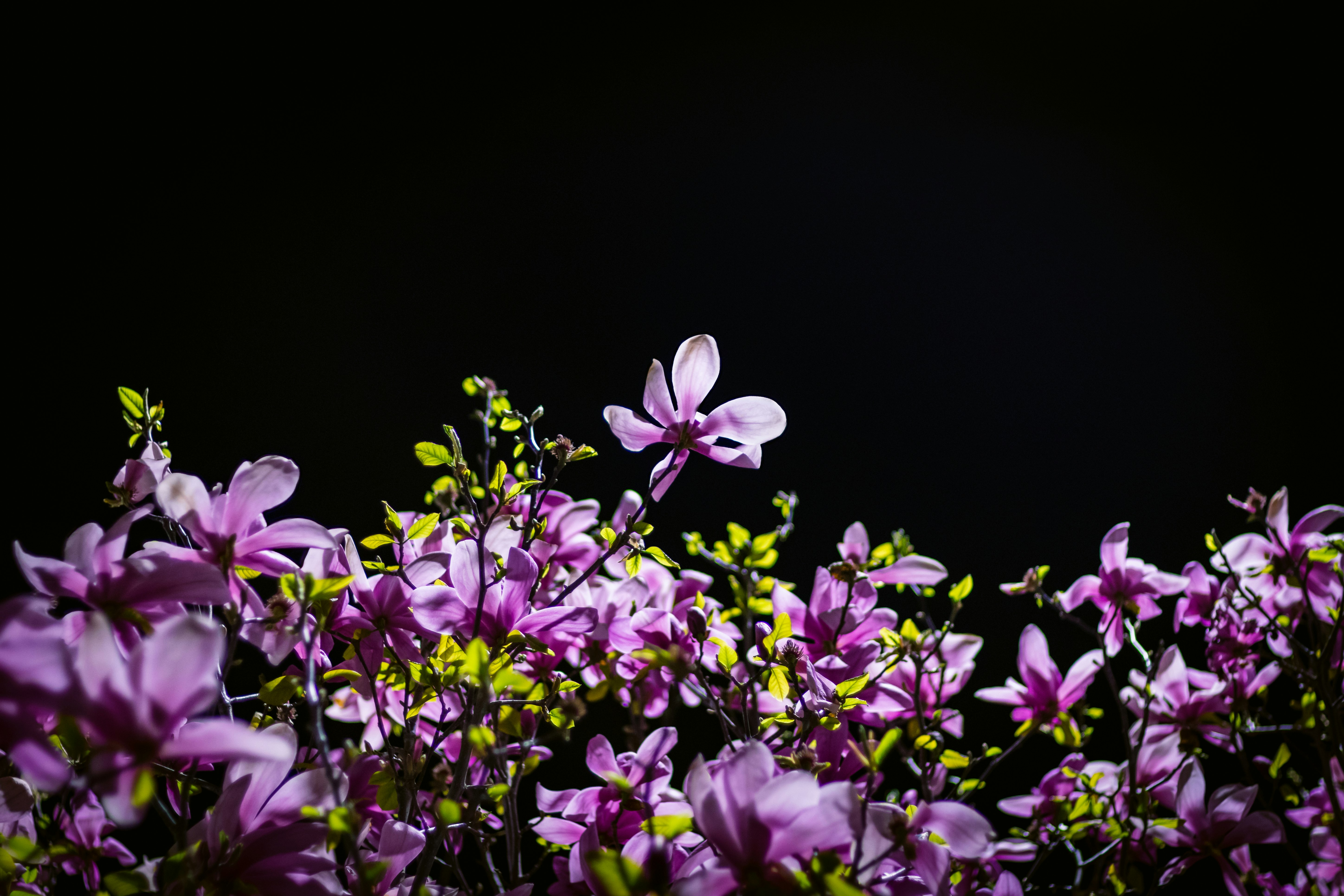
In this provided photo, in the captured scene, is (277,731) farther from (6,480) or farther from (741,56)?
(741,56)

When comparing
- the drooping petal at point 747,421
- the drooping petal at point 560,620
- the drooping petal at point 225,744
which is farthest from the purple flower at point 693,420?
the drooping petal at point 225,744

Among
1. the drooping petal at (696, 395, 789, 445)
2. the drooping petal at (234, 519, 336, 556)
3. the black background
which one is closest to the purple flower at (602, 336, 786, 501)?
the drooping petal at (696, 395, 789, 445)

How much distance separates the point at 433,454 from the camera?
534 millimetres

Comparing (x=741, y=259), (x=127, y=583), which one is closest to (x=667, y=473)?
(x=127, y=583)

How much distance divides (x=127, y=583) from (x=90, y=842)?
31 cm

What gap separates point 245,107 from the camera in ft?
5.78

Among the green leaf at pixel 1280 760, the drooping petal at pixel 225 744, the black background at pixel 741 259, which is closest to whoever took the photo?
the drooping petal at pixel 225 744

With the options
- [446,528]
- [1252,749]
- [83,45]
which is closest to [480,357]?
[83,45]

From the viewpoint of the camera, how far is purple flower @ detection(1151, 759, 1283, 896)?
583mm

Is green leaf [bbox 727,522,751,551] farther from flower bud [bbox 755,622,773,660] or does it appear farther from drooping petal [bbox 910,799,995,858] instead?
drooping petal [bbox 910,799,995,858]

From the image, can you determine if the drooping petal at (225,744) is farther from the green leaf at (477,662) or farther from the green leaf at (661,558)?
the green leaf at (661,558)

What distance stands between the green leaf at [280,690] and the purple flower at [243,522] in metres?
0.08

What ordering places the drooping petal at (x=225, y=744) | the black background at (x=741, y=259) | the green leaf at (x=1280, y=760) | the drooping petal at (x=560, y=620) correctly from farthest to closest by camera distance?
the black background at (x=741, y=259), the green leaf at (x=1280, y=760), the drooping petal at (x=560, y=620), the drooping petal at (x=225, y=744)

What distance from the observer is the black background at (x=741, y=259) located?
5.45 ft
